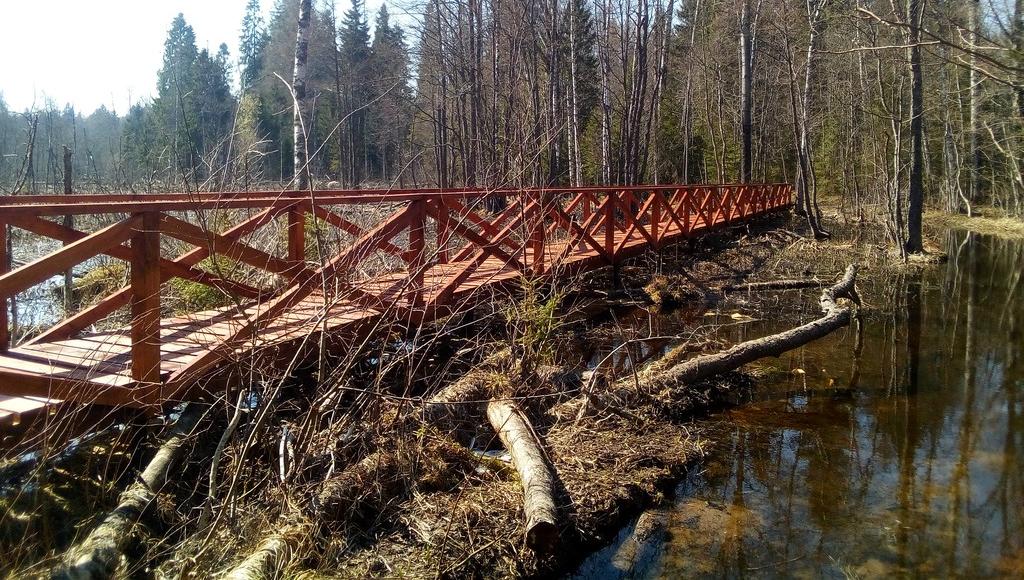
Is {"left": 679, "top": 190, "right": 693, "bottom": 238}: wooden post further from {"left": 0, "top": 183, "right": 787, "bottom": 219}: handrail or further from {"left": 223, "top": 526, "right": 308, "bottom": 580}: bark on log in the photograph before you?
{"left": 223, "top": 526, "right": 308, "bottom": 580}: bark on log

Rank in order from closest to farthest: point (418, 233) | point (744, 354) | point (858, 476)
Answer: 1. point (858, 476)
2. point (418, 233)
3. point (744, 354)

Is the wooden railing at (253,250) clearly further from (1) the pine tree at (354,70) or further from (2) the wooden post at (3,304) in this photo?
(1) the pine tree at (354,70)

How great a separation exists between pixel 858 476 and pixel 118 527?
4.13 meters

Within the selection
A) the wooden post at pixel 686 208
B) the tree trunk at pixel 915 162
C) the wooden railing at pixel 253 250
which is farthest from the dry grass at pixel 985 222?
the wooden railing at pixel 253 250

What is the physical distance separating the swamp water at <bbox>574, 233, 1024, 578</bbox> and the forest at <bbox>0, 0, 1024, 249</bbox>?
99.4 inches

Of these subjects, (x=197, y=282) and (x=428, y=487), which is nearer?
(x=428, y=487)

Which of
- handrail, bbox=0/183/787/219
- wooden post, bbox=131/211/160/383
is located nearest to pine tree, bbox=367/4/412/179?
handrail, bbox=0/183/787/219

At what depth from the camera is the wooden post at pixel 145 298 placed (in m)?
3.57

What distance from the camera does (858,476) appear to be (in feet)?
14.5

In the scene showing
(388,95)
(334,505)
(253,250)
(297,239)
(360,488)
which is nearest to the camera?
(334,505)

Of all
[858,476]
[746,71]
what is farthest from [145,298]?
[746,71]

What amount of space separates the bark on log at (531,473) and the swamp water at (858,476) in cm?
32

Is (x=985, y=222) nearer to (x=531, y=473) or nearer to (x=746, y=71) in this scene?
(x=746, y=71)

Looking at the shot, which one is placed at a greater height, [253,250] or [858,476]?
[253,250]
